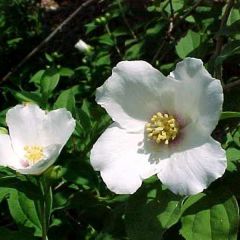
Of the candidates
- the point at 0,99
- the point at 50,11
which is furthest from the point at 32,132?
the point at 50,11

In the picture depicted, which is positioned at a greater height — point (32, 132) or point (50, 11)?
point (32, 132)

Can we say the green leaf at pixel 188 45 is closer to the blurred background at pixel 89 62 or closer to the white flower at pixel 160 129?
the blurred background at pixel 89 62

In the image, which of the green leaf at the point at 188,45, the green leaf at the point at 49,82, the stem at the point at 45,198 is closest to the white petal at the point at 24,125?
the stem at the point at 45,198

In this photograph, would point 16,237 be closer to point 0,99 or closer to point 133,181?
point 133,181

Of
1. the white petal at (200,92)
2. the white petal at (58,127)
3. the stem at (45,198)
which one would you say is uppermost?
the white petal at (200,92)

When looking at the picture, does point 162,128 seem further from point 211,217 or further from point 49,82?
point 49,82

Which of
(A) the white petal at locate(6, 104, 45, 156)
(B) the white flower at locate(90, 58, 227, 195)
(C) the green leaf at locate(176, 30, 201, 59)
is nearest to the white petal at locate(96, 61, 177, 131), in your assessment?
(B) the white flower at locate(90, 58, 227, 195)

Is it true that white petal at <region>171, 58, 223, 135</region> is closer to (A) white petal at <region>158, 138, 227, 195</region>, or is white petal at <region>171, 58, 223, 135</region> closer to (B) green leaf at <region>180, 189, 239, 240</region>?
(A) white petal at <region>158, 138, 227, 195</region>
